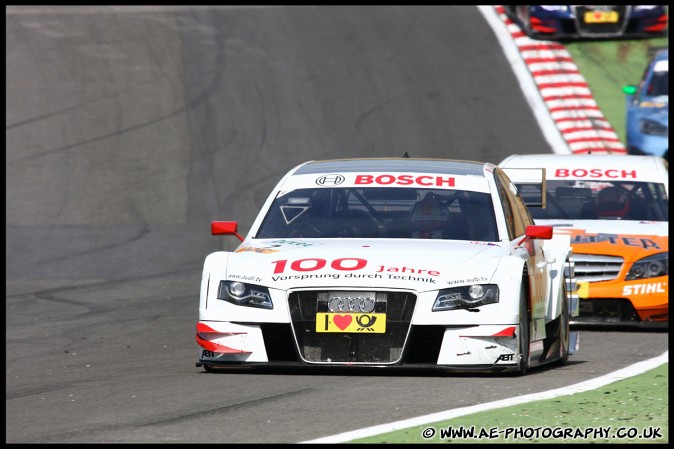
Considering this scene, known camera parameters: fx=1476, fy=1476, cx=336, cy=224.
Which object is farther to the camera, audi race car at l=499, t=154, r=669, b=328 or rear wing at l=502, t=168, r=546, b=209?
audi race car at l=499, t=154, r=669, b=328

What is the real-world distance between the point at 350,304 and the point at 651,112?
14.6 m

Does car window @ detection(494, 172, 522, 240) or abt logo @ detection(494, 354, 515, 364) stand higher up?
car window @ detection(494, 172, 522, 240)

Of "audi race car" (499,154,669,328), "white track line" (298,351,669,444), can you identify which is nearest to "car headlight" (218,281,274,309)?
"white track line" (298,351,669,444)

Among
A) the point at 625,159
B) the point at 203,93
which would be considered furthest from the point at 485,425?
the point at 203,93

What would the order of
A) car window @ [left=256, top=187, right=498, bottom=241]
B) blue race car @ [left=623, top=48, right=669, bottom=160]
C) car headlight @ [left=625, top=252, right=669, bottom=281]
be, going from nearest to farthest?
car window @ [left=256, top=187, right=498, bottom=241], car headlight @ [left=625, top=252, right=669, bottom=281], blue race car @ [left=623, top=48, right=669, bottom=160]

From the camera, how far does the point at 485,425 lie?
22.3 ft

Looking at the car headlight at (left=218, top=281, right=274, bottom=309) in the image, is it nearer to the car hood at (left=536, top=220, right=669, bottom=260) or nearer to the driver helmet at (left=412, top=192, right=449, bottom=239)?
the driver helmet at (left=412, top=192, right=449, bottom=239)

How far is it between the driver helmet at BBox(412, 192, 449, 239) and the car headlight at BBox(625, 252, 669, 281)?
12.0 feet

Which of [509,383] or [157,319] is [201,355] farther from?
[157,319]

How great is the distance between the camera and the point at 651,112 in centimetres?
2211

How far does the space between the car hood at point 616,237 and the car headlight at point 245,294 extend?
4929mm

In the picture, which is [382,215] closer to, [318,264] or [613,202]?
[318,264]

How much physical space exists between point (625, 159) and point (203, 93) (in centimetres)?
1226

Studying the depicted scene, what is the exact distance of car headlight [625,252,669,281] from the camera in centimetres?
1270
